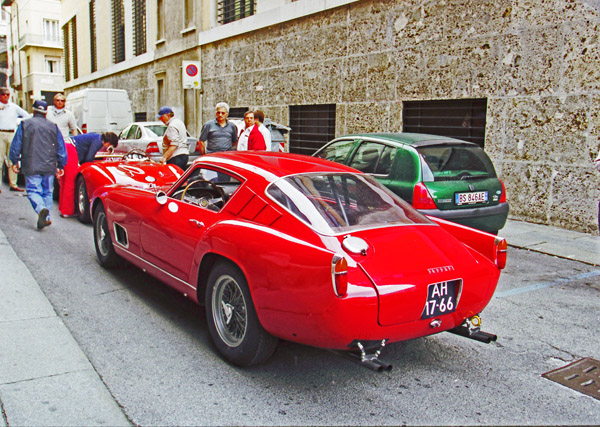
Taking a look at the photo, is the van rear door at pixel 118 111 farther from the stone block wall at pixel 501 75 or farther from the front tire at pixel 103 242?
the front tire at pixel 103 242

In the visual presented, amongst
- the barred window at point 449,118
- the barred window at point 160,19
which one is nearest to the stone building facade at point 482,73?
the barred window at point 449,118

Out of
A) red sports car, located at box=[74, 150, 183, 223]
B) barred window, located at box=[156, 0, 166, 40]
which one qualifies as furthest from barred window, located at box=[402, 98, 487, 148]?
barred window, located at box=[156, 0, 166, 40]

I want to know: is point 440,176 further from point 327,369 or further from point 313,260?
point 313,260

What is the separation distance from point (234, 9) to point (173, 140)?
1027 centimetres

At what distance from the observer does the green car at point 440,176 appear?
21.9 ft

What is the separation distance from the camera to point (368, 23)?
478 inches

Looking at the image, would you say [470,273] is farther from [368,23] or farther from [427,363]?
[368,23]

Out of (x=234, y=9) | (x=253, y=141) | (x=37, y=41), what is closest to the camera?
(x=253, y=141)

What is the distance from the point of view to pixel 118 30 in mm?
29109

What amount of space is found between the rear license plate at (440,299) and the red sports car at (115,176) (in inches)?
181

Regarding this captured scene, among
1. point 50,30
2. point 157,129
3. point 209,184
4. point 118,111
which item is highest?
point 50,30

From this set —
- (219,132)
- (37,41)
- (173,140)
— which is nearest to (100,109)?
(173,140)

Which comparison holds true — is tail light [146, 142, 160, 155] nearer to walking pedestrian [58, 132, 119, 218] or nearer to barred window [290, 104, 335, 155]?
walking pedestrian [58, 132, 119, 218]

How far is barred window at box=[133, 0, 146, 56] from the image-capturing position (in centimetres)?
2553
